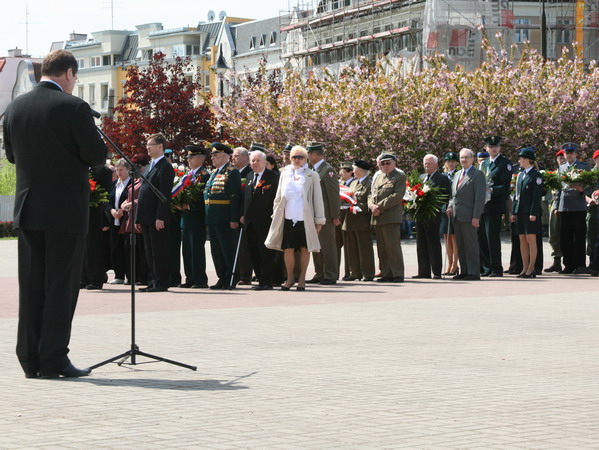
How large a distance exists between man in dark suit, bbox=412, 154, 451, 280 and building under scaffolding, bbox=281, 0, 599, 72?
28.6 meters

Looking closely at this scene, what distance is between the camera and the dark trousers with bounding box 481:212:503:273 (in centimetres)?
2080

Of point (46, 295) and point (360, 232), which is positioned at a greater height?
point (360, 232)

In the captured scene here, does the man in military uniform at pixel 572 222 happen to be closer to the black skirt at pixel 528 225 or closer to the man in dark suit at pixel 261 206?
the black skirt at pixel 528 225

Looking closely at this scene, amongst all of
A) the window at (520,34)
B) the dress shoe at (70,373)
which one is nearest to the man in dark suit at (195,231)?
the dress shoe at (70,373)

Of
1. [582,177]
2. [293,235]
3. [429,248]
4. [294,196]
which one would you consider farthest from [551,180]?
[293,235]

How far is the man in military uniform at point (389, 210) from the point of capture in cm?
1977

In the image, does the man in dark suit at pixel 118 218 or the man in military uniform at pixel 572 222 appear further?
the man in military uniform at pixel 572 222

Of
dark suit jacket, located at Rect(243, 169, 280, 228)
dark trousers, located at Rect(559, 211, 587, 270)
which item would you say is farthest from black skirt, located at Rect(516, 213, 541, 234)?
dark suit jacket, located at Rect(243, 169, 280, 228)

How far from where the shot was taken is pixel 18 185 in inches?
366

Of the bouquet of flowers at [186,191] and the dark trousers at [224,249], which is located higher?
the bouquet of flowers at [186,191]

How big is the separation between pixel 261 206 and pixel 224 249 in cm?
82

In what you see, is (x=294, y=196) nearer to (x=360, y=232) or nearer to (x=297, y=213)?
(x=297, y=213)

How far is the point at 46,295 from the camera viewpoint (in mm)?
9172

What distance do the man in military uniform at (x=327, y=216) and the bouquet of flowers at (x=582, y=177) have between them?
4079 mm
